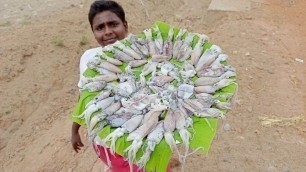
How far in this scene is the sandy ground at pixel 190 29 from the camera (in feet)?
9.64

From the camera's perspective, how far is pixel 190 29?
4824 millimetres

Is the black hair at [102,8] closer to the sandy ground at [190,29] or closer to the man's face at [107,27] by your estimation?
the man's face at [107,27]

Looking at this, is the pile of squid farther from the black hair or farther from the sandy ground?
the sandy ground

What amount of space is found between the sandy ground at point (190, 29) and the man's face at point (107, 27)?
101 centimetres

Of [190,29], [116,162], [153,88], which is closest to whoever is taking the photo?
[153,88]

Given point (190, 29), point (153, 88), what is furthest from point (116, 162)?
point (190, 29)

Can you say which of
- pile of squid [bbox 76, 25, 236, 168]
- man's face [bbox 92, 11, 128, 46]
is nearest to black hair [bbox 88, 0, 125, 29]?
man's face [bbox 92, 11, 128, 46]

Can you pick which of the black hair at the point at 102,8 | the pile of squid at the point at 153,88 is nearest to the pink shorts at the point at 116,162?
the pile of squid at the point at 153,88

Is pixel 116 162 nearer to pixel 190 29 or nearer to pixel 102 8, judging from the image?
pixel 102 8

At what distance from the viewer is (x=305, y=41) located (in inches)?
173

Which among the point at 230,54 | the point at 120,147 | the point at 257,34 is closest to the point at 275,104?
the point at 230,54

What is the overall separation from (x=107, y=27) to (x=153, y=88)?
66 cm

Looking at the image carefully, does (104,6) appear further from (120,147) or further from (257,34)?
(257,34)

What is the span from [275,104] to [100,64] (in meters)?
1.93
